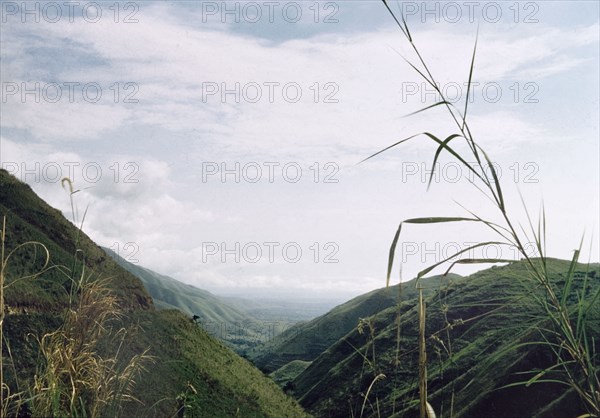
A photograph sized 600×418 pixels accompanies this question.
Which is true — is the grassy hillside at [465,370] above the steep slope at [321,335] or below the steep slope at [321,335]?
above

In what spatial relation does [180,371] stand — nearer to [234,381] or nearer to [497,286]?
[234,381]

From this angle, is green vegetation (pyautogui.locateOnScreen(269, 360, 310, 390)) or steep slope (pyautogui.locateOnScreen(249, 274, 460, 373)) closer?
green vegetation (pyautogui.locateOnScreen(269, 360, 310, 390))

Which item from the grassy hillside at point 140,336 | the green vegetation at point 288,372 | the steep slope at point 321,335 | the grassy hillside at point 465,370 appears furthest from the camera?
the steep slope at point 321,335

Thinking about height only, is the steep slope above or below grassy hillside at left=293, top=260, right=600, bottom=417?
below

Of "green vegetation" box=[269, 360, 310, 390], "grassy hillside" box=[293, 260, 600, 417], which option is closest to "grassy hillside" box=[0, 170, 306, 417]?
"grassy hillside" box=[293, 260, 600, 417]

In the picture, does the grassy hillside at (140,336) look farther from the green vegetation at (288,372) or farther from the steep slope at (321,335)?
the steep slope at (321,335)

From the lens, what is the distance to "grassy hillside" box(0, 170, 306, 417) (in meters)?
47.8

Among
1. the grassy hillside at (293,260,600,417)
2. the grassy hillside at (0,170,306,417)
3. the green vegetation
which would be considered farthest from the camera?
the green vegetation

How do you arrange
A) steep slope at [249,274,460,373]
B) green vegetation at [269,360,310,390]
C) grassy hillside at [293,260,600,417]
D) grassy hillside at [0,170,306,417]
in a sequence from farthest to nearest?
steep slope at [249,274,460,373], green vegetation at [269,360,310,390], grassy hillside at [293,260,600,417], grassy hillside at [0,170,306,417]

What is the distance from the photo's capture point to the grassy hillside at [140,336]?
47.8 meters

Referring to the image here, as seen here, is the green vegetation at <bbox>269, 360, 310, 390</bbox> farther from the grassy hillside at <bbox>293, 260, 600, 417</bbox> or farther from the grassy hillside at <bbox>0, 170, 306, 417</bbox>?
the grassy hillside at <bbox>0, 170, 306, 417</bbox>

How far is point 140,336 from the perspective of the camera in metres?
56.8

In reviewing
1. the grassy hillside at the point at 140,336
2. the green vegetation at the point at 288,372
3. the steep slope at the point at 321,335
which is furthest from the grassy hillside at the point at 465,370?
the steep slope at the point at 321,335

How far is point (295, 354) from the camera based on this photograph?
6127 inches
